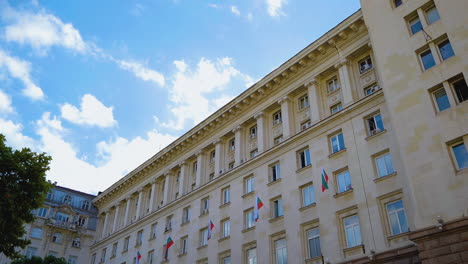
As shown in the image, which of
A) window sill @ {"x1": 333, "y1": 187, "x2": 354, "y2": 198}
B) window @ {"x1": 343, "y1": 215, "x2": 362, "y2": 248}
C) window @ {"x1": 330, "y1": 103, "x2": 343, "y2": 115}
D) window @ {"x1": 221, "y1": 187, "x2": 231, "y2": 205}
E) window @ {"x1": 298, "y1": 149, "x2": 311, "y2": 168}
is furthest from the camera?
window @ {"x1": 221, "y1": 187, "x2": 231, "y2": 205}

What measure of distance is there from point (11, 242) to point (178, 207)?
57.3 feet

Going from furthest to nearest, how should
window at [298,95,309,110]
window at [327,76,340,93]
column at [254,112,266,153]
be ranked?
column at [254,112,266,153] → window at [298,95,309,110] → window at [327,76,340,93]

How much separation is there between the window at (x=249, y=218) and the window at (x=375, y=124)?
11527 millimetres

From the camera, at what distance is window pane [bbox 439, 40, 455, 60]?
2314 cm

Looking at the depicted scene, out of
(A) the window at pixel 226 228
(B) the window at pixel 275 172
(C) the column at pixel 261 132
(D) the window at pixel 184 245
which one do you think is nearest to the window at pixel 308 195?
(B) the window at pixel 275 172

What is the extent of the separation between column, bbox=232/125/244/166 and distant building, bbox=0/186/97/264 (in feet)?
99.9

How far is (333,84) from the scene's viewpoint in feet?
108

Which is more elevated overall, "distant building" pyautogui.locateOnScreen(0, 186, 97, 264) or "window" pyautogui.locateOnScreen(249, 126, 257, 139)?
"window" pyautogui.locateOnScreen(249, 126, 257, 139)

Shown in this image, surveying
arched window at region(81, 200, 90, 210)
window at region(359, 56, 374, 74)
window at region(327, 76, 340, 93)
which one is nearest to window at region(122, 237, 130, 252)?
arched window at region(81, 200, 90, 210)

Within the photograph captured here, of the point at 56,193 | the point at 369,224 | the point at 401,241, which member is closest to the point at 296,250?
the point at 369,224

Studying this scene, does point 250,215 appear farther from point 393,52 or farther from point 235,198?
point 393,52

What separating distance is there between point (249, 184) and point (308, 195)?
6.93 metres

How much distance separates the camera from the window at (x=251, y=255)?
30.8 m

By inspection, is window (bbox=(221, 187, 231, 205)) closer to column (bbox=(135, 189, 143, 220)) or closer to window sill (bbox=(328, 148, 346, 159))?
window sill (bbox=(328, 148, 346, 159))
